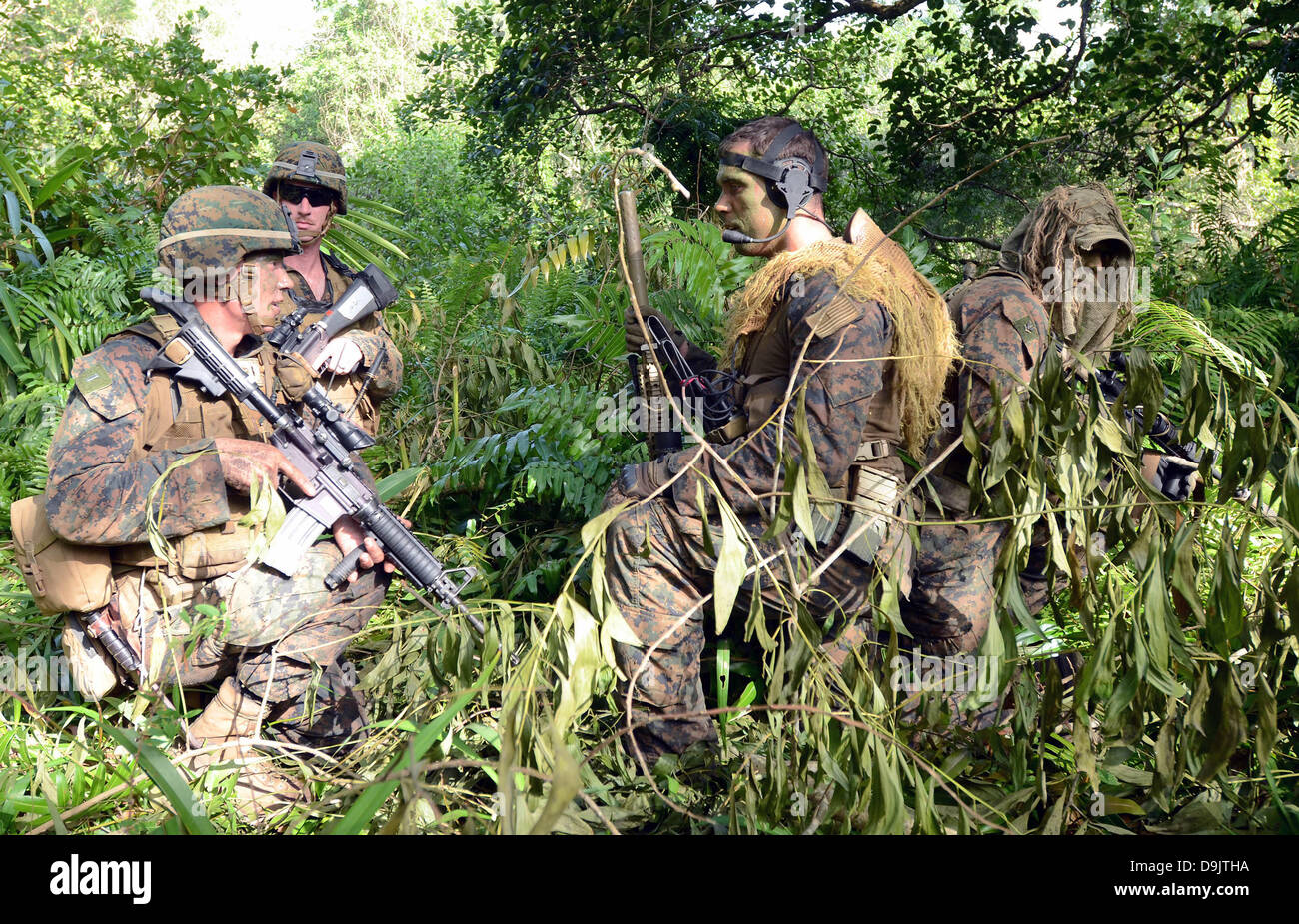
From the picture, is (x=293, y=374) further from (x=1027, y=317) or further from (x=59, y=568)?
(x=1027, y=317)

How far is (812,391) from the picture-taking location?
9.71 ft

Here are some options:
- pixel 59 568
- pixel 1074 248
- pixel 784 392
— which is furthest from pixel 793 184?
pixel 59 568

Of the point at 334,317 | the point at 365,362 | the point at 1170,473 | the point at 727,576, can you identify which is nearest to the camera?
the point at 727,576

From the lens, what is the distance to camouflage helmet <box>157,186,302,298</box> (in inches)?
127

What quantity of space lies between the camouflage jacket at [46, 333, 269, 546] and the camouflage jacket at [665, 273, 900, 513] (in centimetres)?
145

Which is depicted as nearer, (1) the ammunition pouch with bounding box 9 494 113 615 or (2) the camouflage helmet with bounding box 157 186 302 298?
(1) the ammunition pouch with bounding box 9 494 113 615

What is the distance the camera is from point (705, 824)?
2.63 metres

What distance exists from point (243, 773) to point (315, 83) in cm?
2399

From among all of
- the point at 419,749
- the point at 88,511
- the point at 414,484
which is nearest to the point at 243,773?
the point at 88,511

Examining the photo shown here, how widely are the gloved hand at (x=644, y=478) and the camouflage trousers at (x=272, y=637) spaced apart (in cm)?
98

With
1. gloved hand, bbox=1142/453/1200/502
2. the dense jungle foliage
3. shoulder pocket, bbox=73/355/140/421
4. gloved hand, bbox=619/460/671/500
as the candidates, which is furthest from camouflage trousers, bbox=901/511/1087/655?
shoulder pocket, bbox=73/355/140/421

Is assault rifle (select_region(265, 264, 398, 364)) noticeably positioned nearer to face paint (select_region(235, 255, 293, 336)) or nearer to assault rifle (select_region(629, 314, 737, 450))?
face paint (select_region(235, 255, 293, 336))

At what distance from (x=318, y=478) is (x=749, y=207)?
1730mm

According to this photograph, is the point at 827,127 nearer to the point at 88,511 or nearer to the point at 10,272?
the point at 10,272
